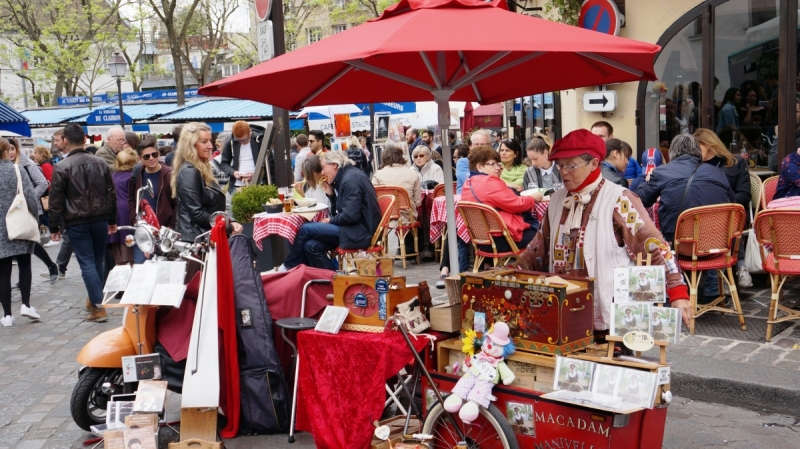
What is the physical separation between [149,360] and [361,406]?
151 cm

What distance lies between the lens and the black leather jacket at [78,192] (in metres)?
8.43

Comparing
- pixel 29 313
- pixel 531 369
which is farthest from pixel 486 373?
pixel 29 313

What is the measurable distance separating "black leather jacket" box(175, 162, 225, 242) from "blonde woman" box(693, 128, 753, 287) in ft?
14.6

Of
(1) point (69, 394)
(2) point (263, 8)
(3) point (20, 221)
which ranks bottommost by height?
(1) point (69, 394)

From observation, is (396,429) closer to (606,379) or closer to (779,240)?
(606,379)

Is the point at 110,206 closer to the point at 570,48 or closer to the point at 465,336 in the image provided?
the point at 465,336

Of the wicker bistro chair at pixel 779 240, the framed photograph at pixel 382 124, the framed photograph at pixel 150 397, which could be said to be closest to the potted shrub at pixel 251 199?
the framed photograph at pixel 150 397

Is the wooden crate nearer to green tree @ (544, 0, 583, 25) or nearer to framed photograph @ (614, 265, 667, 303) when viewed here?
framed photograph @ (614, 265, 667, 303)

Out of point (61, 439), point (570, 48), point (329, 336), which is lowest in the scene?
point (61, 439)

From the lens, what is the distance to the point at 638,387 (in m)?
3.48

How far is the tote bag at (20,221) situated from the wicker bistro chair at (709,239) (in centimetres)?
663

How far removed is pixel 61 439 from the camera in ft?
17.4

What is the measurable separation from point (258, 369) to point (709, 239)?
4.01 metres

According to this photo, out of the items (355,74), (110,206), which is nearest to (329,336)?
(355,74)
